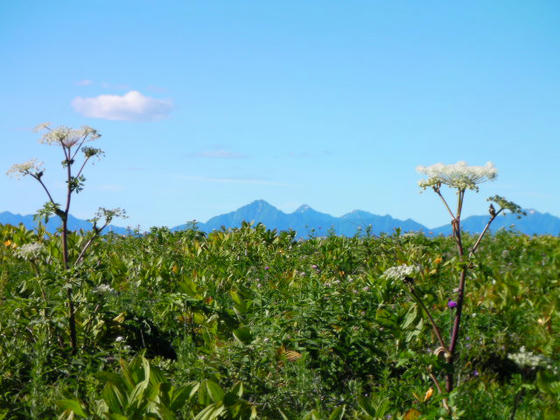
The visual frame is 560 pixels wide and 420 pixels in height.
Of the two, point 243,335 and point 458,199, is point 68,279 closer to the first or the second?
point 243,335

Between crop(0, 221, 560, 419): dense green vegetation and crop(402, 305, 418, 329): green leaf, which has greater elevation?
crop(402, 305, 418, 329): green leaf

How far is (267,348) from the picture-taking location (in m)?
3.58

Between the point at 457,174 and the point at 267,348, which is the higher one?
the point at 457,174

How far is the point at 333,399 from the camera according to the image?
3.32 metres

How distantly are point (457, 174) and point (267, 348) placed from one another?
1.60 m

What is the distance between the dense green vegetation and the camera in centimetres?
307

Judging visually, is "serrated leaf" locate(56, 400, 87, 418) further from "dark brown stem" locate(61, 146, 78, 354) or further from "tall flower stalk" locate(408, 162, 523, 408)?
"tall flower stalk" locate(408, 162, 523, 408)

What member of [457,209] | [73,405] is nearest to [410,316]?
[457,209]

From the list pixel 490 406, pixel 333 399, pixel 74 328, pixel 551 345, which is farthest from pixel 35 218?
pixel 551 345

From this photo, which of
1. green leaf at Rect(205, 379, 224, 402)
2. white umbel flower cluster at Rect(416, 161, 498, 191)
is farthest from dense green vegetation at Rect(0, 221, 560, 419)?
white umbel flower cluster at Rect(416, 161, 498, 191)

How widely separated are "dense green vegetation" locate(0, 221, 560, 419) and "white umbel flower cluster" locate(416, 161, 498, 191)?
441 millimetres

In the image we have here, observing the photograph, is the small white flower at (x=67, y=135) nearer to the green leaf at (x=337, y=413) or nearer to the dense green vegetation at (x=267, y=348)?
the dense green vegetation at (x=267, y=348)

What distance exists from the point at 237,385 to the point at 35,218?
1998mm

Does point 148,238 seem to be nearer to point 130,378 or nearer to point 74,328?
point 74,328
